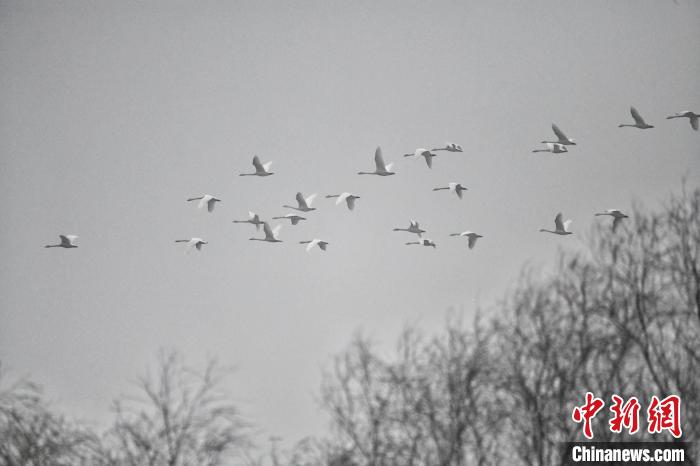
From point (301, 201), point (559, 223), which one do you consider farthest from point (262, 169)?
point (559, 223)

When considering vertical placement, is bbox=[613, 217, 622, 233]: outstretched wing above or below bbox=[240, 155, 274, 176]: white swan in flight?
below

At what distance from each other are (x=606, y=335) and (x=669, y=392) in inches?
69.8

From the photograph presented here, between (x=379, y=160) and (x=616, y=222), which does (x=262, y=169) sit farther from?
(x=616, y=222)

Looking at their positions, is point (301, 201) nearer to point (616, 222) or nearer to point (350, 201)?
point (350, 201)

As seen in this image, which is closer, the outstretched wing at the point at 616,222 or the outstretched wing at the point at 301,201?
the outstretched wing at the point at 616,222

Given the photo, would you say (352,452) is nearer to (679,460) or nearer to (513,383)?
(513,383)

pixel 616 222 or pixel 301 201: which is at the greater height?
pixel 301 201

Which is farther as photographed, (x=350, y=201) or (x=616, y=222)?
(x=350, y=201)

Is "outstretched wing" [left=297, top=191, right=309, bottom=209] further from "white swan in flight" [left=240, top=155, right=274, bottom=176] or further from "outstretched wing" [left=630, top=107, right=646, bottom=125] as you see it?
"outstretched wing" [left=630, top=107, right=646, bottom=125]

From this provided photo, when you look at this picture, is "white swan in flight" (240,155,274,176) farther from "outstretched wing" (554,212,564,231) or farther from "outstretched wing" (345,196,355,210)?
"outstretched wing" (554,212,564,231)

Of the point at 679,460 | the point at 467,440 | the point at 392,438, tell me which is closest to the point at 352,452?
the point at 392,438

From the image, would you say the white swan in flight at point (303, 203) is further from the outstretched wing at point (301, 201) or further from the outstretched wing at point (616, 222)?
the outstretched wing at point (616, 222)

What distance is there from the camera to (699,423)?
23875 mm

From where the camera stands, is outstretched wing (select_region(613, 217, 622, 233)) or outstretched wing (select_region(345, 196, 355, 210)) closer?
outstretched wing (select_region(613, 217, 622, 233))
